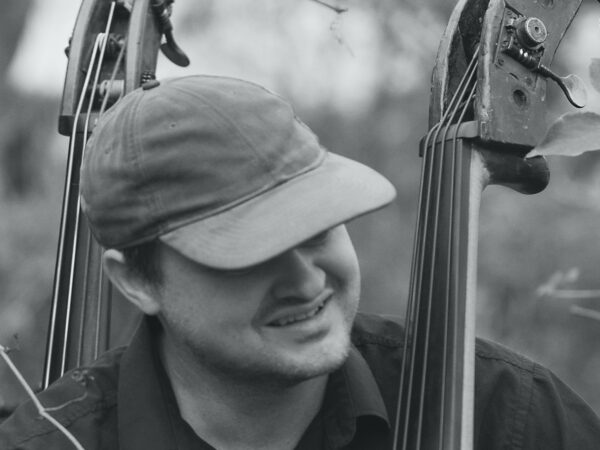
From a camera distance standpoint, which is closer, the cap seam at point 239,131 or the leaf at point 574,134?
the leaf at point 574,134

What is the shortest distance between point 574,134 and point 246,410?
749 millimetres

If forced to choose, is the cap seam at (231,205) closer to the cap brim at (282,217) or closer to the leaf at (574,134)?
the cap brim at (282,217)

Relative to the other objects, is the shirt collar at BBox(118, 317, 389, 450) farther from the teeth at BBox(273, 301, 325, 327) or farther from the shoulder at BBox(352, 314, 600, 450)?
the teeth at BBox(273, 301, 325, 327)

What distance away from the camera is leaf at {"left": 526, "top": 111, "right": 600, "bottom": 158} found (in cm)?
133

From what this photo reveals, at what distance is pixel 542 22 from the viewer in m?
1.74

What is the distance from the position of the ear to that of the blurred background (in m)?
1.73

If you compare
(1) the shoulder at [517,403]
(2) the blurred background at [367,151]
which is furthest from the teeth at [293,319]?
(2) the blurred background at [367,151]

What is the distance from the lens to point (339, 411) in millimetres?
1801

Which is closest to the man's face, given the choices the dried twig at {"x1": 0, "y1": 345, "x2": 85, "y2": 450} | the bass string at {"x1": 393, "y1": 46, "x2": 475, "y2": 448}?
the bass string at {"x1": 393, "y1": 46, "x2": 475, "y2": 448}

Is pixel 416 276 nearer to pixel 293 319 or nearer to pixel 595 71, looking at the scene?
pixel 293 319

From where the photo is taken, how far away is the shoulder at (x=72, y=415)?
1.81 metres

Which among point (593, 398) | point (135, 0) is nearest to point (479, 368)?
point (135, 0)

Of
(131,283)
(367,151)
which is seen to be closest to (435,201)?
(131,283)

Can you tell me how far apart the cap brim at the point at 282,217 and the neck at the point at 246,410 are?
260 millimetres
